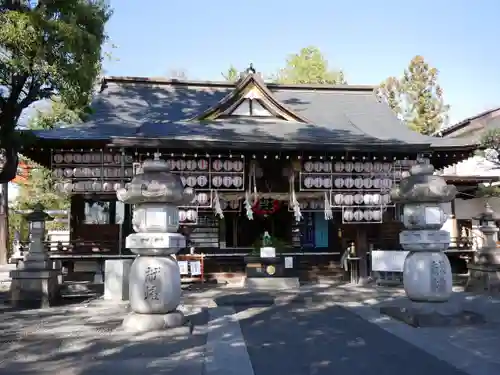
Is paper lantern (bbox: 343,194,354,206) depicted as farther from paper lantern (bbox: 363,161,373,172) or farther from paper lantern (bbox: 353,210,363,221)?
paper lantern (bbox: 363,161,373,172)

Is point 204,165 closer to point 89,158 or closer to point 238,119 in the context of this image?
point 238,119

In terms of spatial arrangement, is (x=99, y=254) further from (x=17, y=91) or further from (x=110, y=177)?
(x=17, y=91)

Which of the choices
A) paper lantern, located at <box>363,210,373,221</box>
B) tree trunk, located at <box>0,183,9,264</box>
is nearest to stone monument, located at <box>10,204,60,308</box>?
paper lantern, located at <box>363,210,373,221</box>

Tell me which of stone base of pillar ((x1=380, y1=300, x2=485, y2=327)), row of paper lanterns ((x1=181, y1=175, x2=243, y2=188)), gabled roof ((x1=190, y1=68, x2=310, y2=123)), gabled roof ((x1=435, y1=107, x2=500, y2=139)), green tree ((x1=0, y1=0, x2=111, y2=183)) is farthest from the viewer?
gabled roof ((x1=435, y1=107, x2=500, y2=139))

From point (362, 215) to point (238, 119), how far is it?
5.42 metres

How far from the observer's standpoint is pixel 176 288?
25.5ft

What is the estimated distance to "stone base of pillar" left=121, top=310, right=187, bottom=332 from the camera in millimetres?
7562

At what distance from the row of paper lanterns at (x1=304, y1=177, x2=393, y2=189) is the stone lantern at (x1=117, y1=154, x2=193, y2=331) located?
6.93 meters

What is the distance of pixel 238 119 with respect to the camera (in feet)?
53.2

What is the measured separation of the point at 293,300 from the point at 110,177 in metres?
6.72

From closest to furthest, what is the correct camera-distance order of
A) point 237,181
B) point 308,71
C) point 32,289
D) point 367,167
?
point 32,289 → point 237,181 → point 367,167 → point 308,71

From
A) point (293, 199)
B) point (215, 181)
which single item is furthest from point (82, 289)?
point (293, 199)

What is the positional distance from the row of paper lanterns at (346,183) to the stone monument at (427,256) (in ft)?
17.2

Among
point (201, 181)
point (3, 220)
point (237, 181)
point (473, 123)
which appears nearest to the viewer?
point (201, 181)
